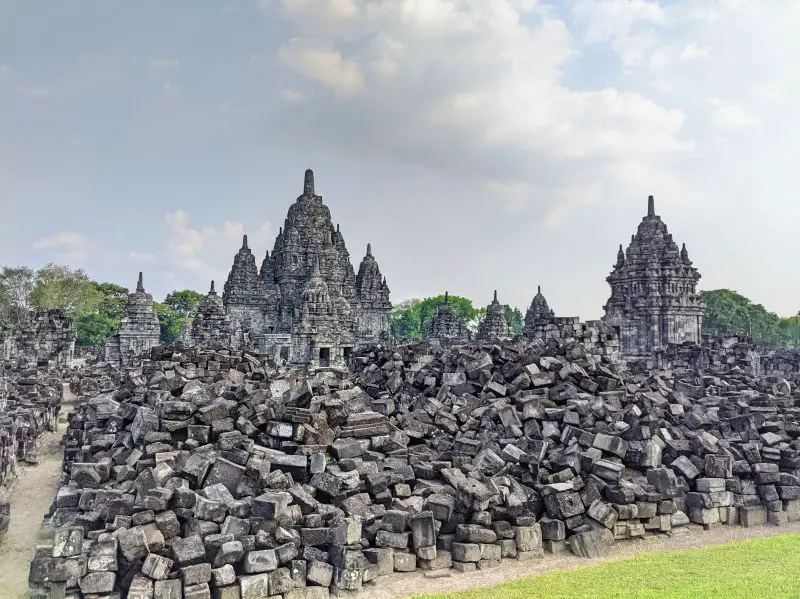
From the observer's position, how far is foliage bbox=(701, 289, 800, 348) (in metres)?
60.8

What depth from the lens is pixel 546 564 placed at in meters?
7.17

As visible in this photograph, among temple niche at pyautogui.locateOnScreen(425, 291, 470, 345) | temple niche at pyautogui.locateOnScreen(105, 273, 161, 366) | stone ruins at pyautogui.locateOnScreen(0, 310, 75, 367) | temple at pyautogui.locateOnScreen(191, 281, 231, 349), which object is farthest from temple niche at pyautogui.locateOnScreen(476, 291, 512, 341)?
stone ruins at pyautogui.locateOnScreen(0, 310, 75, 367)

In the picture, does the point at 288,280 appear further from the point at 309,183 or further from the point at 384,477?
the point at 384,477

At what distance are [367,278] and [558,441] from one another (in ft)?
94.1

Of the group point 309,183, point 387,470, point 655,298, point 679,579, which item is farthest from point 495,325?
point 679,579

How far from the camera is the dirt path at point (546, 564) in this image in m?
6.46

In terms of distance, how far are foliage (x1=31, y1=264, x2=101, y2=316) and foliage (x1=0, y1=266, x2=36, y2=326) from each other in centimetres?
74

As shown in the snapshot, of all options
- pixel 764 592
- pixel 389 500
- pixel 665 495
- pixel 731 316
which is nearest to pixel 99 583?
pixel 389 500

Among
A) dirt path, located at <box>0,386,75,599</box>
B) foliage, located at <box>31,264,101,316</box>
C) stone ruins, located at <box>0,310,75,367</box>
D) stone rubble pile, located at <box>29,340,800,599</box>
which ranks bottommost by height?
dirt path, located at <box>0,386,75,599</box>

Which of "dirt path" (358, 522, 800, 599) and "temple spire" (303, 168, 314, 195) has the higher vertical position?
"temple spire" (303, 168, 314, 195)

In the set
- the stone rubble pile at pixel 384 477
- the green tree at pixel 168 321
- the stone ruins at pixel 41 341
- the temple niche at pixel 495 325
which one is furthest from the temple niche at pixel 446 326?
the green tree at pixel 168 321

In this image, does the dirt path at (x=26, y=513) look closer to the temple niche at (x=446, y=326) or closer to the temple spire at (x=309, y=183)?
the temple spire at (x=309, y=183)

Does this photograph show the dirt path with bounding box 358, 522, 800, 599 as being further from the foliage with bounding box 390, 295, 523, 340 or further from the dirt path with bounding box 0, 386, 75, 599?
the foliage with bounding box 390, 295, 523, 340

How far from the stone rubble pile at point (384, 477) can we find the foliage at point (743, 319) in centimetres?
5499
